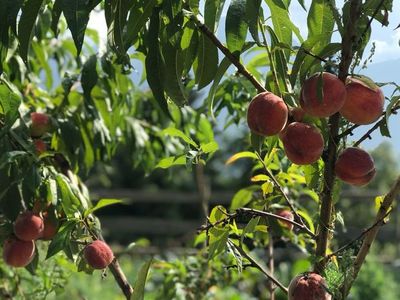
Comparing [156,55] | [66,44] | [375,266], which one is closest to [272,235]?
[156,55]

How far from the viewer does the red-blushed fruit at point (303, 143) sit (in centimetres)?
97

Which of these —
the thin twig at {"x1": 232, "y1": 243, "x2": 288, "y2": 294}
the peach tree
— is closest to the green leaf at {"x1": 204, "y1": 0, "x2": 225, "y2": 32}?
the peach tree

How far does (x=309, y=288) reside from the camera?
103 cm

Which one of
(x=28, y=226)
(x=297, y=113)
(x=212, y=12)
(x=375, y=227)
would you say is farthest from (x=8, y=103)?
(x=375, y=227)

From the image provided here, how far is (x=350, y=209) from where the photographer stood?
29.2 ft

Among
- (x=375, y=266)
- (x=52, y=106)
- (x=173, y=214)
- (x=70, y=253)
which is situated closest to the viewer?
(x=70, y=253)

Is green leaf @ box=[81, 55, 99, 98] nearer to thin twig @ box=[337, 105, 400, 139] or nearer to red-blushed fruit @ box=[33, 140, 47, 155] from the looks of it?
red-blushed fruit @ box=[33, 140, 47, 155]

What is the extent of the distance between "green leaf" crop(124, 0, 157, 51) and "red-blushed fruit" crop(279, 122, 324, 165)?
0.25m

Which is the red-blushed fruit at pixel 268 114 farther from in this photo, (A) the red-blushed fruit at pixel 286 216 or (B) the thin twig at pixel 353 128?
(A) the red-blushed fruit at pixel 286 216

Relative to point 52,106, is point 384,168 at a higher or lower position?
lower

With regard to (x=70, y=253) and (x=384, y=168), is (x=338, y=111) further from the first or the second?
(x=384, y=168)

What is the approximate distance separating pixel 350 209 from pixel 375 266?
2.98 m

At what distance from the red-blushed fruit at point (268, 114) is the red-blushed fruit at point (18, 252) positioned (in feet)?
2.19

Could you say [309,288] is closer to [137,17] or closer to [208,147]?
[208,147]
